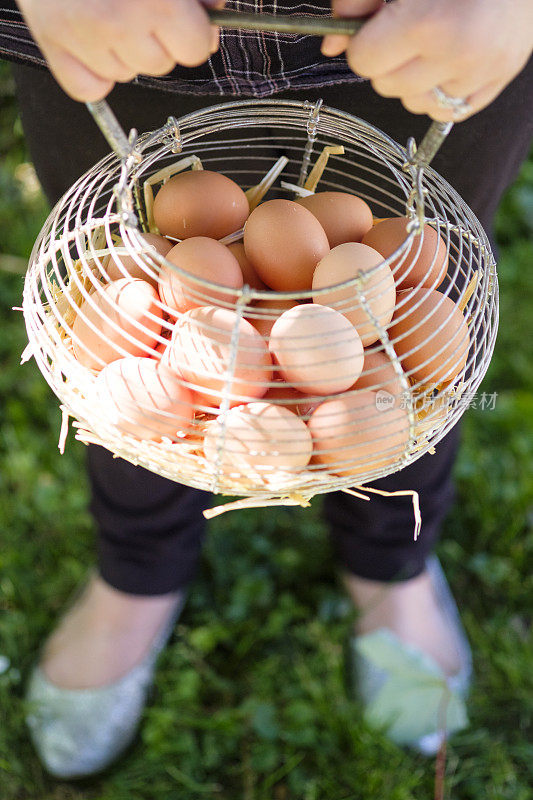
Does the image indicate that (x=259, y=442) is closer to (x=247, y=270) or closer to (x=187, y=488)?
(x=247, y=270)

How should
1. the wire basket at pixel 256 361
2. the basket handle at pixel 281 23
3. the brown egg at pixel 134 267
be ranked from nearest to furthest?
the basket handle at pixel 281 23 → the wire basket at pixel 256 361 → the brown egg at pixel 134 267

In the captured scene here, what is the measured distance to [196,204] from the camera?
2.71ft

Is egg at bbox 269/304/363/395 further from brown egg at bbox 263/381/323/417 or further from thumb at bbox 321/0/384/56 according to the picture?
thumb at bbox 321/0/384/56

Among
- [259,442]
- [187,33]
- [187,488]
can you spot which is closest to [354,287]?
[259,442]

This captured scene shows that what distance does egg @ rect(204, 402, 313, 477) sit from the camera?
0.69m

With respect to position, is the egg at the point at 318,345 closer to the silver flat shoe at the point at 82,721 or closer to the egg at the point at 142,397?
the egg at the point at 142,397

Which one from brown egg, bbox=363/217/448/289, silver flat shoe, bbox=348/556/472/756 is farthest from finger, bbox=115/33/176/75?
silver flat shoe, bbox=348/556/472/756

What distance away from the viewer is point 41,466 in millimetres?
1604

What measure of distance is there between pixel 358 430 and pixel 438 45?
345 millimetres

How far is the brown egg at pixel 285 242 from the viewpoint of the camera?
81cm

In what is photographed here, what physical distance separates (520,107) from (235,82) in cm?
33

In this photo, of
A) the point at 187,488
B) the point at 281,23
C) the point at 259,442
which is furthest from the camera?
the point at 187,488

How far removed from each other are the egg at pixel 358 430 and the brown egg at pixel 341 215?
0.22 metres

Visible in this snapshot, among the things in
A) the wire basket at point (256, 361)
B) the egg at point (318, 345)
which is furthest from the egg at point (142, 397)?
the egg at point (318, 345)
